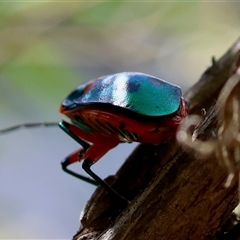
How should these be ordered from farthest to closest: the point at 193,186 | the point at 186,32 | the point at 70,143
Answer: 1. the point at 70,143
2. the point at 186,32
3. the point at 193,186

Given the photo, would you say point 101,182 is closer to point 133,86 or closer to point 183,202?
point 133,86

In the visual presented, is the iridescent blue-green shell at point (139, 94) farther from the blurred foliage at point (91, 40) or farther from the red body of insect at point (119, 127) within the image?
the blurred foliage at point (91, 40)

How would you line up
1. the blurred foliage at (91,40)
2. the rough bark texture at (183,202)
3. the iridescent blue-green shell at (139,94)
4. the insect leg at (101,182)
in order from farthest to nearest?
1. the blurred foliage at (91,40)
2. the insect leg at (101,182)
3. the iridescent blue-green shell at (139,94)
4. the rough bark texture at (183,202)

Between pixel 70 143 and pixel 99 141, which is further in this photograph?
pixel 70 143

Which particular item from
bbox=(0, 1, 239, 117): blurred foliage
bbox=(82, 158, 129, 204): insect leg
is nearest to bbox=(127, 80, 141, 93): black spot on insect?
bbox=(82, 158, 129, 204): insect leg

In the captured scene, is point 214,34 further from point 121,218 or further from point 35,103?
point 121,218

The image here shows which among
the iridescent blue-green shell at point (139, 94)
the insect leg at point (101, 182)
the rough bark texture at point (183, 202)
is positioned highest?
the iridescent blue-green shell at point (139, 94)

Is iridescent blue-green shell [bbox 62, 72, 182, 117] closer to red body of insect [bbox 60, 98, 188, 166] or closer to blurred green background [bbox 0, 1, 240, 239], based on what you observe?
red body of insect [bbox 60, 98, 188, 166]

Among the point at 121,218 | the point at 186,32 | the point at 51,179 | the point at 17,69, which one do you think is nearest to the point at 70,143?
the point at 51,179

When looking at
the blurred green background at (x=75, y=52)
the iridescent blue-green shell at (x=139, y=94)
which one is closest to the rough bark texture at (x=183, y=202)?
the iridescent blue-green shell at (x=139, y=94)
